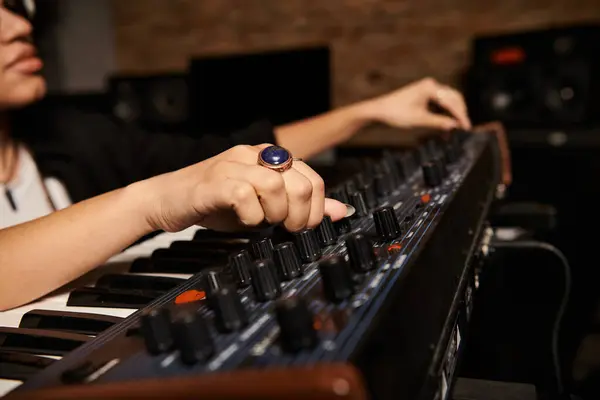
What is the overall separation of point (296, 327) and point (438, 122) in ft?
3.46

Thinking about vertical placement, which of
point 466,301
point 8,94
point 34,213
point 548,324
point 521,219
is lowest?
point 548,324

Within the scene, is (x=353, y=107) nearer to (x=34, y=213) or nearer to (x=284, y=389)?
(x=34, y=213)

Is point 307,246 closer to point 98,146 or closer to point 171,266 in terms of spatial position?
point 171,266

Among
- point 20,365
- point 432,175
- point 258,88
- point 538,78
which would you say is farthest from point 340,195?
point 258,88

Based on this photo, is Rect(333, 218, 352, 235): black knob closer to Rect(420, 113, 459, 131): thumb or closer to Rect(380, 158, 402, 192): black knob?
Rect(380, 158, 402, 192): black knob

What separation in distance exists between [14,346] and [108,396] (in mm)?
252

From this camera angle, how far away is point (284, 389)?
290 millimetres

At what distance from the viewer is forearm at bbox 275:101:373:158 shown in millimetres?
1386

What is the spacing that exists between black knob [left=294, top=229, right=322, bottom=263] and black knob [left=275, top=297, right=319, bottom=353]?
21cm

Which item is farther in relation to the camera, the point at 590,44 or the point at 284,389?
the point at 590,44

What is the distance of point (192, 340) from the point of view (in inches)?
15.1

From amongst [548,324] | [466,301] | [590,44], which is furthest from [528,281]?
[590,44]

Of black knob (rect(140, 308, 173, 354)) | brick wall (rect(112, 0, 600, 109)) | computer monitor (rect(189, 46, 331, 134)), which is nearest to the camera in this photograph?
black knob (rect(140, 308, 173, 354))

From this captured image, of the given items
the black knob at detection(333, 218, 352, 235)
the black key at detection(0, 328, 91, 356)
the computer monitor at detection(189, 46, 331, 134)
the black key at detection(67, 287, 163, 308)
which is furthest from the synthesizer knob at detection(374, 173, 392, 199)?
the computer monitor at detection(189, 46, 331, 134)
